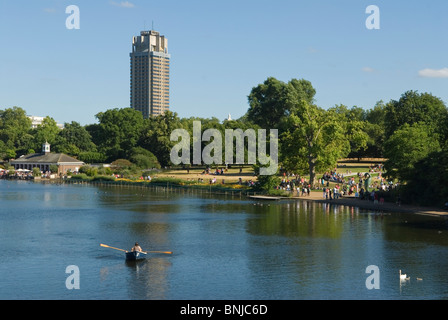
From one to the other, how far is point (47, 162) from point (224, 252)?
10660 cm

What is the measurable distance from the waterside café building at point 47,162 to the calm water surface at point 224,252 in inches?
2713

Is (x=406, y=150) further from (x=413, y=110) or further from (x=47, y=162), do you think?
(x=47, y=162)

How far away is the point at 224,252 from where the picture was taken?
130 ft

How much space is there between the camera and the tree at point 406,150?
6450cm

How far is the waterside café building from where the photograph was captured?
441 feet

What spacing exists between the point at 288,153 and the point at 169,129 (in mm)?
60470

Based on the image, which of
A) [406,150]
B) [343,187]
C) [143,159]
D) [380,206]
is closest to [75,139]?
[143,159]

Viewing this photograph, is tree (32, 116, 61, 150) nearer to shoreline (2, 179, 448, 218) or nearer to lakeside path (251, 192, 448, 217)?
shoreline (2, 179, 448, 218)

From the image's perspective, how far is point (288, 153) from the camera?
83.6 metres

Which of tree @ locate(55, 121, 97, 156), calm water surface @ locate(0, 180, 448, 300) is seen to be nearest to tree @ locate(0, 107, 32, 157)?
tree @ locate(55, 121, 97, 156)

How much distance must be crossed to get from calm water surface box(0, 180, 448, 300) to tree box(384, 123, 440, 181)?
30.3 feet

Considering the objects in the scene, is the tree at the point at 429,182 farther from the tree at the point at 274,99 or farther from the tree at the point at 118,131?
the tree at the point at 118,131

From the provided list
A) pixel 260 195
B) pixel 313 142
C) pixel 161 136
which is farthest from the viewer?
pixel 161 136
